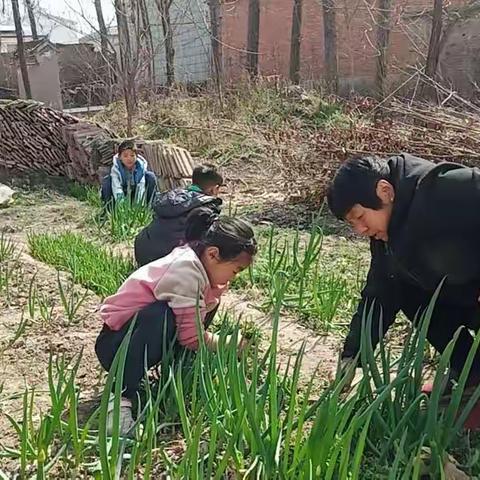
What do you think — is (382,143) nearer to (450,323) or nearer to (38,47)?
(450,323)

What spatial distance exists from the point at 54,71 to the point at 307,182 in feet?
48.4

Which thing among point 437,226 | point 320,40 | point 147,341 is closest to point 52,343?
point 147,341

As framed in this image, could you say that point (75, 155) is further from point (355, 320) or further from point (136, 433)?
point (136, 433)

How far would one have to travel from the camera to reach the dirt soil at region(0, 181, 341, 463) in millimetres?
2508

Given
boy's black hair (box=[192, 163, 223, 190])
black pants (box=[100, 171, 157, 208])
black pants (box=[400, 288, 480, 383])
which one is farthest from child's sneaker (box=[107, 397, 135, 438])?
black pants (box=[100, 171, 157, 208])

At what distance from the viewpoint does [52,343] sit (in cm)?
294

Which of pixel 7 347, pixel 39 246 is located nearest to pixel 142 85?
pixel 39 246

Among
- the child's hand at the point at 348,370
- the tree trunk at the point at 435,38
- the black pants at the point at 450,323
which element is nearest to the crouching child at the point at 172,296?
the child's hand at the point at 348,370

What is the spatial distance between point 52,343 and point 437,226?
161 centimetres

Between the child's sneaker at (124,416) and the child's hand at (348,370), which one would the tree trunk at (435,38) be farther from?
the child's sneaker at (124,416)

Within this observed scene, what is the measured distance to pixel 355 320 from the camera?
2.48 m

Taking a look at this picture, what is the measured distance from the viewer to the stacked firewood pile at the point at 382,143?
545 cm

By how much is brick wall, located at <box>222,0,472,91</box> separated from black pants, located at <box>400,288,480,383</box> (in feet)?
42.1

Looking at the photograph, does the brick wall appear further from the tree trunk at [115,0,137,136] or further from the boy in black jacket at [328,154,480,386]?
the boy in black jacket at [328,154,480,386]
